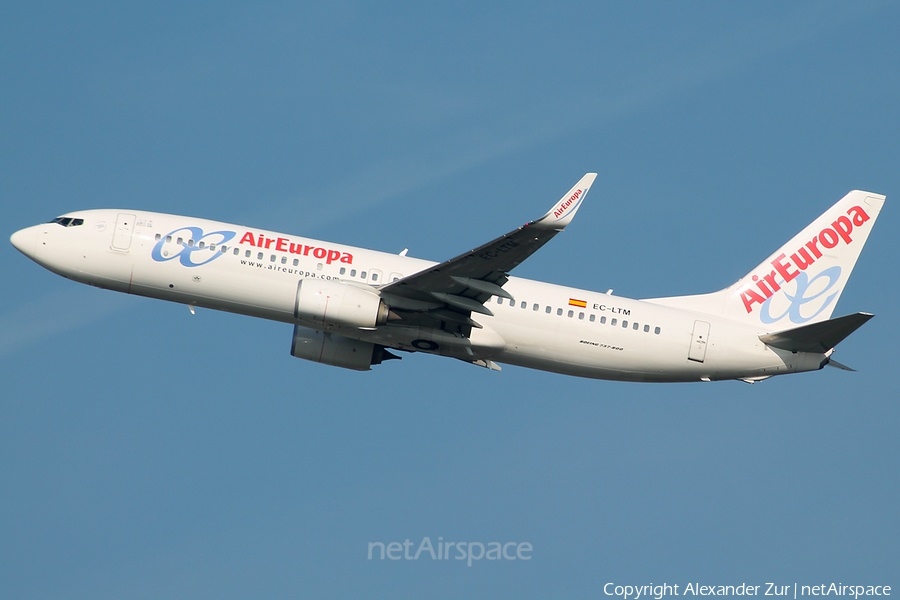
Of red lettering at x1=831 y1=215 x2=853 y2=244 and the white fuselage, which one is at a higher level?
red lettering at x1=831 y1=215 x2=853 y2=244

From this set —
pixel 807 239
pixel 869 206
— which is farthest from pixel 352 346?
pixel 869 206

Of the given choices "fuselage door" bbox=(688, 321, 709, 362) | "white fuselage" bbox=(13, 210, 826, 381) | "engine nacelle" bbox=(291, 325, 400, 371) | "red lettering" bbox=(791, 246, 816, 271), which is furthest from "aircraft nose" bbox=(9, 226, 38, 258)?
"red lettering" bbox=(791, 246, 816, 271)

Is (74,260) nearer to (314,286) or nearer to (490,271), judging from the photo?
(314,286)

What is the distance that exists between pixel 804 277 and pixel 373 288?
18.7 m

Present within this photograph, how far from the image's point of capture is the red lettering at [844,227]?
136 feet

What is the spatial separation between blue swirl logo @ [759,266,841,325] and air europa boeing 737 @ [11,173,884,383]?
3.39 feet

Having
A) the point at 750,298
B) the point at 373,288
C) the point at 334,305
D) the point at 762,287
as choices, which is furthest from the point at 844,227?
the point at 334,305

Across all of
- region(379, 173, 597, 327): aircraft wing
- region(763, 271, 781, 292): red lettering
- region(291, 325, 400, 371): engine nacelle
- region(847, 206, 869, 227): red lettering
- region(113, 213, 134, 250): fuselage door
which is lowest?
region(291, 325, 400, 371): engine nacelle

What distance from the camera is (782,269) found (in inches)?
1630

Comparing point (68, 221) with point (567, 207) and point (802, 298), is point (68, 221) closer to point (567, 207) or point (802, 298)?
point (567, 207)

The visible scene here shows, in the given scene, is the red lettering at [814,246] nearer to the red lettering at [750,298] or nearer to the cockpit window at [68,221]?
the red lettering at [750,298]

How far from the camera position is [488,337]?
121 feet

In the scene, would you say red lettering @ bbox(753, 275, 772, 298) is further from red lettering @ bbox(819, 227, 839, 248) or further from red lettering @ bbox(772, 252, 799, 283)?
red lettering @ bbox(819, 227, 839, 248)

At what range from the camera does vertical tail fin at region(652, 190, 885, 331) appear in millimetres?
40406
